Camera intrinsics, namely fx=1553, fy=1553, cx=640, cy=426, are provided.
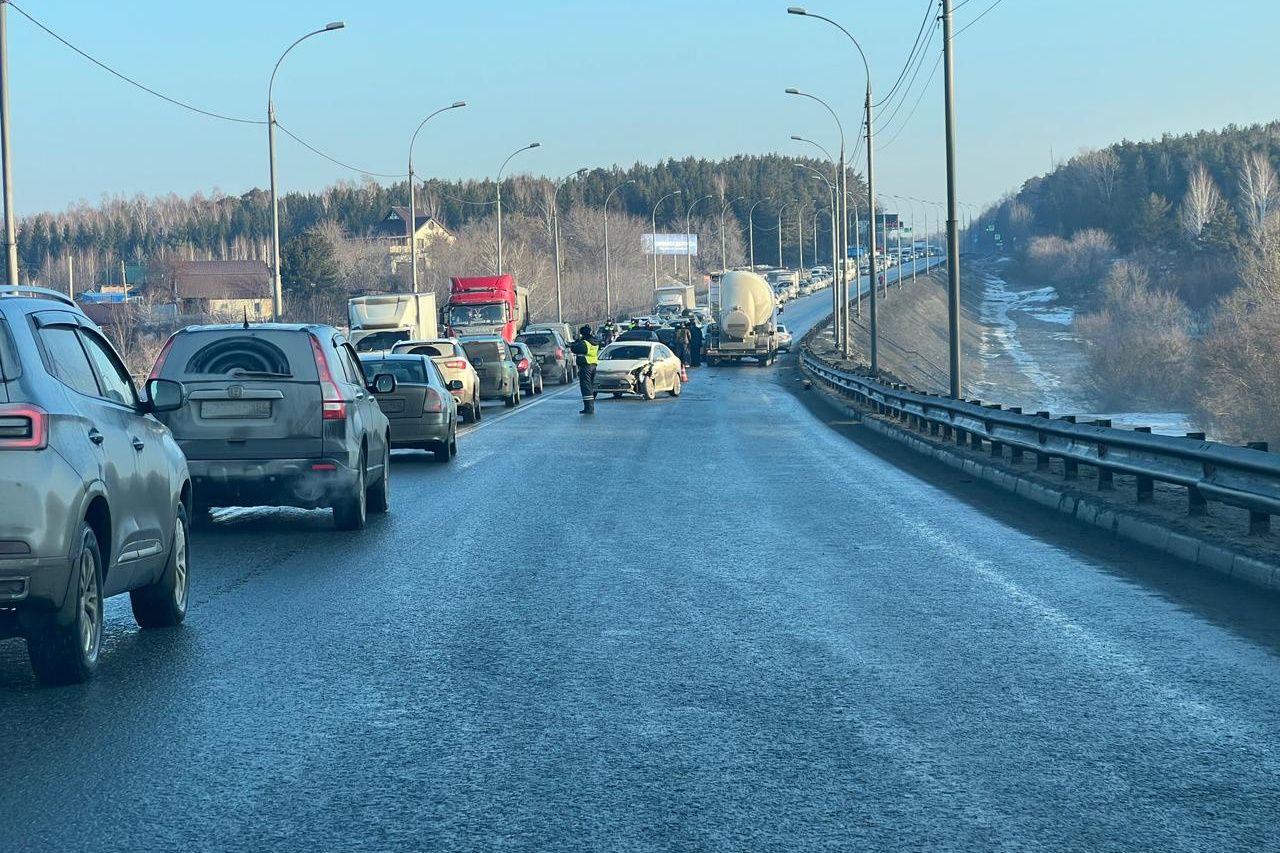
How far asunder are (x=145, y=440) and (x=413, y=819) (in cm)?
394

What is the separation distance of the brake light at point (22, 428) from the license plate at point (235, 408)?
660 cm

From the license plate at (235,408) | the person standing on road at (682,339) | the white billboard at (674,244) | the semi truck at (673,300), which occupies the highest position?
the white billboard at (674,244)

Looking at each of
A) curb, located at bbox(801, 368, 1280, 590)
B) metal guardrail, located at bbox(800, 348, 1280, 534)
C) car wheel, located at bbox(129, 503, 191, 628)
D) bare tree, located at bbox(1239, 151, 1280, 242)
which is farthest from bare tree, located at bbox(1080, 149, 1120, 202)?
car wheel, located at bbox(129, 503, 191, 628)

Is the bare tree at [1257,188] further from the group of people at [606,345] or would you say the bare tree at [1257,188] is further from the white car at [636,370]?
the white car at [636,370]

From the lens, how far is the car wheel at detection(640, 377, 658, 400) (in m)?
40.0

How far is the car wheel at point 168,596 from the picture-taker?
8547 mm

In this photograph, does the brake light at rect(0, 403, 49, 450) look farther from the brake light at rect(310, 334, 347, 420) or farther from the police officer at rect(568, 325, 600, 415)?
the police officer at rect(568, 325, 600, 415)

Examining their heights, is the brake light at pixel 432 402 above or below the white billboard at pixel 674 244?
below

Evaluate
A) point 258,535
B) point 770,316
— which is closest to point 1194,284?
point 770,316

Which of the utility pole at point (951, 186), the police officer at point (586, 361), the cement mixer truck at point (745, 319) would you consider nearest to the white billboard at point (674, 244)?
the cement mixer truck at point (745, 319)

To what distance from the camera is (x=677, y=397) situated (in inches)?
1641

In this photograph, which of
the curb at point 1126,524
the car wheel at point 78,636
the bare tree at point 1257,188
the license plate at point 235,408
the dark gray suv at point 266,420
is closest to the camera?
the car wheel at point 78,636

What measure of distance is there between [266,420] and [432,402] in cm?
734

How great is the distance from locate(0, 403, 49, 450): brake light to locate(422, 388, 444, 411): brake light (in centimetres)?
1385
